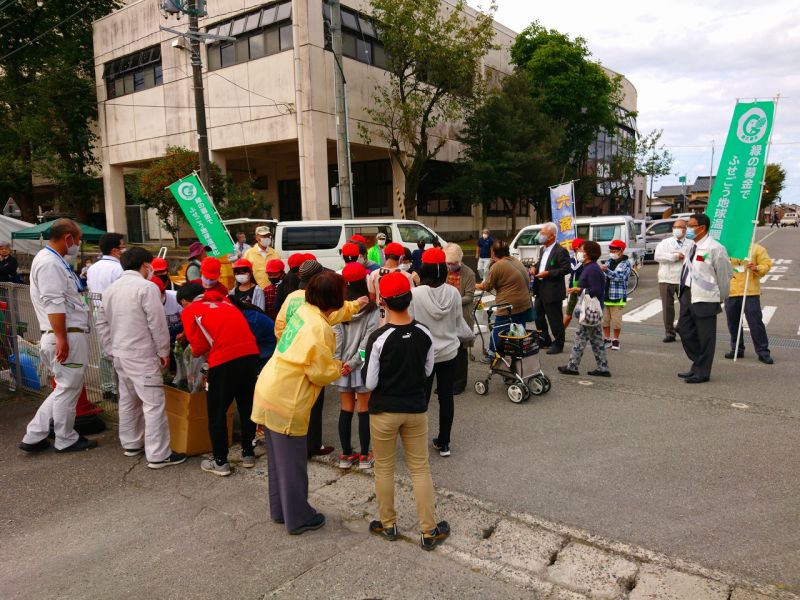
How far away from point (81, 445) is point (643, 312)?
11.1 metres

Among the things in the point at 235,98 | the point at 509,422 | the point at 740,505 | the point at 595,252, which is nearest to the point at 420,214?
the point at 235,98

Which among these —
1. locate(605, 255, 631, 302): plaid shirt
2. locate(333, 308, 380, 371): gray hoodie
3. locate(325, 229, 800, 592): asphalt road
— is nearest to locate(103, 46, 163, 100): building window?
locate(605, 255, 631, 302): plaid shirt

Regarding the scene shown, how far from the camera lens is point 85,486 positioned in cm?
446

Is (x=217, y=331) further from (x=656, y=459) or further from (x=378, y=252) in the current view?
(x=378, y=252)

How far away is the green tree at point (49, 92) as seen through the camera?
27.3 metres

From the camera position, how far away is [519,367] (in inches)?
247

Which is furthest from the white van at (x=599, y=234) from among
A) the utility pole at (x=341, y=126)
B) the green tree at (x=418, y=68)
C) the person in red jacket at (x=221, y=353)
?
the person in red jacket at (x=221, y=353)

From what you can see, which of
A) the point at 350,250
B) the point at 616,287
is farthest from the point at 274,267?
the point at 616,287

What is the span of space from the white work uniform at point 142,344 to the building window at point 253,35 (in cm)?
1888

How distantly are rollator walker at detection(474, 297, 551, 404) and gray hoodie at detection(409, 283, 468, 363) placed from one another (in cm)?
166

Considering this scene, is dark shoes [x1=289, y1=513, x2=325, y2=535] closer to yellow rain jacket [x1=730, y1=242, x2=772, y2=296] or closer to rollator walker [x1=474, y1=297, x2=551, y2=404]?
rollator walker [x1=474, y1=297, x2=551, y2=404]

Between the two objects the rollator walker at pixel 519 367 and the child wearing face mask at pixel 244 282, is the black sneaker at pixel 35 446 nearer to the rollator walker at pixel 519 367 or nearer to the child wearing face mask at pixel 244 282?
the child wearing face mask at pixel 244 282

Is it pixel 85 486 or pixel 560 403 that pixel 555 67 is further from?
pixel 85 486

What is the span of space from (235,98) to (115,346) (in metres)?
20.7
